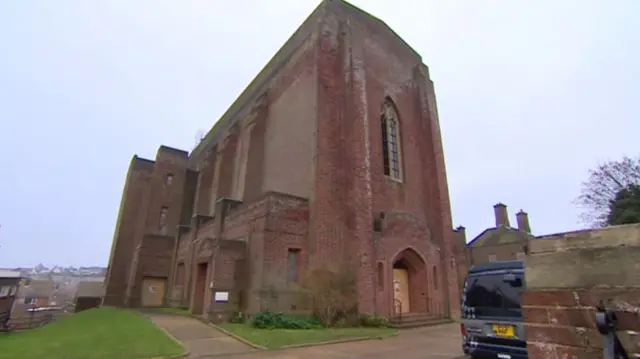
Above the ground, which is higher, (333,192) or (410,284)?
(333,192)

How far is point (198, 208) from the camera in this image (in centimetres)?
3192

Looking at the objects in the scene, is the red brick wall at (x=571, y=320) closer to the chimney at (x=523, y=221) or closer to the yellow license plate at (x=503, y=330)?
the yellow license plate at (x=503, y=330)

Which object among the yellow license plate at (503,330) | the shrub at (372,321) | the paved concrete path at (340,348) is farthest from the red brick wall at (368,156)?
the yellow license plate at (503,330)

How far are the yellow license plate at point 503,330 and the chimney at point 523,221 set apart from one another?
38.4 meters

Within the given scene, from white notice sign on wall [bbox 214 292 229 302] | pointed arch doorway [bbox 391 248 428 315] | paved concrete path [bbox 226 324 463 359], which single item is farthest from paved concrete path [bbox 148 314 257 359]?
pointed arch doorway [bbox 391 248 428 315]

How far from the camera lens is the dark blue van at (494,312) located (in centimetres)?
648

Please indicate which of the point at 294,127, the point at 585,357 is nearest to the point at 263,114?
the point at 294,127

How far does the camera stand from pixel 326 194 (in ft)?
57.3

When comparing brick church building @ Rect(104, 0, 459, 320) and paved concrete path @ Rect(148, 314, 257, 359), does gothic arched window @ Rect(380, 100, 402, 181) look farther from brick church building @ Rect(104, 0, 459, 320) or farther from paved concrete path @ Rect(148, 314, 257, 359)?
paved concrete path @ Rect(148, 314, 257, 359)

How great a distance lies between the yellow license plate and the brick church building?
30.8ft

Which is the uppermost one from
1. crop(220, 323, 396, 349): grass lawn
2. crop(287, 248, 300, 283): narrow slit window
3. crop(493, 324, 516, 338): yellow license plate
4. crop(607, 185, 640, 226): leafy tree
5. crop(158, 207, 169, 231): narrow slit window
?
crop(158, 207, 169, 231): narrow slit window

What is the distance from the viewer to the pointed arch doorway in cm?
1848

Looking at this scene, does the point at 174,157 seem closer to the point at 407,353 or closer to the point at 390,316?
the point at 390,316

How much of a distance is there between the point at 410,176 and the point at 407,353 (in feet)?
46.2
